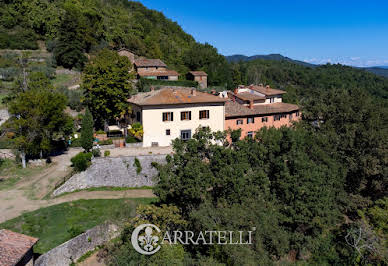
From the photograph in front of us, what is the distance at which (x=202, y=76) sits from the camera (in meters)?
68.3

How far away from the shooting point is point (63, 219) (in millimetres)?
22969

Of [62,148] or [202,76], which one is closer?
[62,148]

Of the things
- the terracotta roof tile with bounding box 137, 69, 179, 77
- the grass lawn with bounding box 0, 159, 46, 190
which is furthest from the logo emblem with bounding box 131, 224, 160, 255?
the terracotta roof tile with bounding box 137, 69, 179, 77

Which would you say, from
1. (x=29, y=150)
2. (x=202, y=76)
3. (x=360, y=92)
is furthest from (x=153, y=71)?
(x=360, y=92)

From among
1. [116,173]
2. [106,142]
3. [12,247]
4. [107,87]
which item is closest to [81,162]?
[116,173]

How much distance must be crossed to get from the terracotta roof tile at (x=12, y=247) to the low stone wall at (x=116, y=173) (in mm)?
12101

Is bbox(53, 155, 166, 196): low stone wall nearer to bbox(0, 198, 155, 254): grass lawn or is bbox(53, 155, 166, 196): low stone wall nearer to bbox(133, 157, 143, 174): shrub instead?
bbox(133, 157, 143, 174): shrub

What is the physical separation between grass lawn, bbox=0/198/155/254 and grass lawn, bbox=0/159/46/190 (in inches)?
236

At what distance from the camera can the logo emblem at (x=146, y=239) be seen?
17.5m

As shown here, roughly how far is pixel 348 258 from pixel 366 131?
1116cm

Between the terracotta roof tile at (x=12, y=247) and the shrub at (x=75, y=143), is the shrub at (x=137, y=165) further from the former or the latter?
the terracotta roof tile at (x=12, y=247)

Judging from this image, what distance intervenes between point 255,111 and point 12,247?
33627mm

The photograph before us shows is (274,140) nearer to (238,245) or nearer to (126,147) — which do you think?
(238,245)

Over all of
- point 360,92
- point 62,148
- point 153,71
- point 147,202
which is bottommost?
point 147,202
